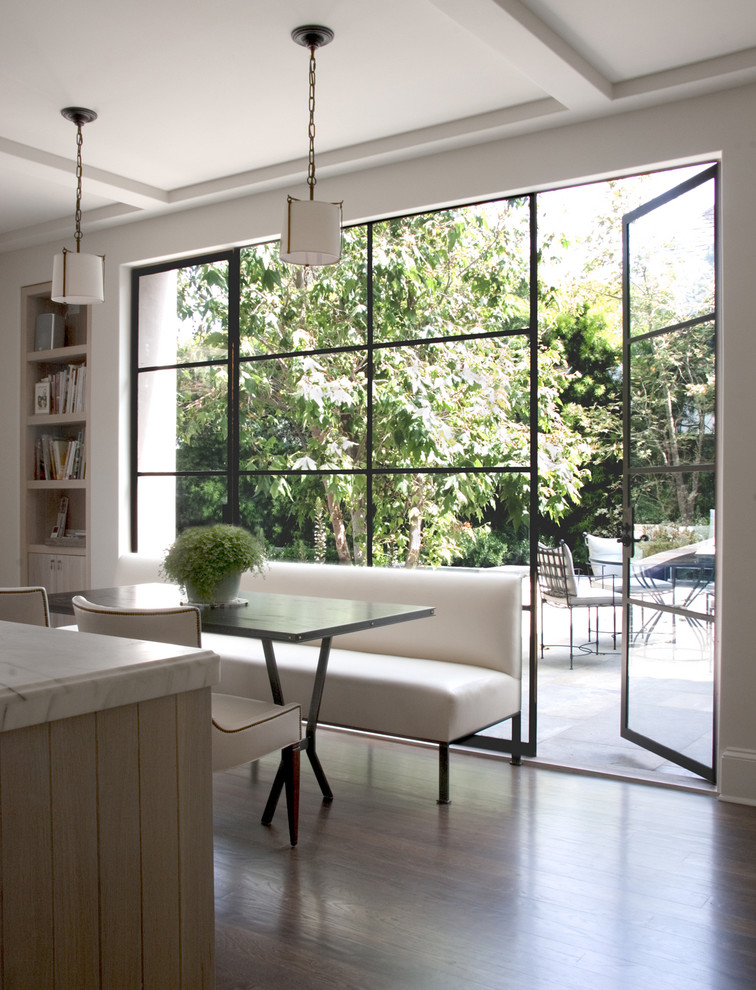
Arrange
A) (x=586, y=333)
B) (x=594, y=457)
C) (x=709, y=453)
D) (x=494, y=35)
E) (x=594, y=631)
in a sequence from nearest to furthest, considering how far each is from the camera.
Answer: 1. (x=494, y=35)
2. (x=709, y=453)
3. (x=594, y=631)
4. (x=594, y=457)
5. (x=586, y=333)

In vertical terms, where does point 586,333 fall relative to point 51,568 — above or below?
above

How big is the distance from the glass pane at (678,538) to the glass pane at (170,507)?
2509mm

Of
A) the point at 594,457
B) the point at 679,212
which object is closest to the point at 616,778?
the point at 679,212

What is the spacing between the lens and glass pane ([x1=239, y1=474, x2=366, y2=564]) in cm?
529

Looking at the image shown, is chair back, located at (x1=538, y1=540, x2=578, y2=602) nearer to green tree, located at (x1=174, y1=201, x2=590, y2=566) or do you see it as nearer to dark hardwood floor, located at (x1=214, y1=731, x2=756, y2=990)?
green tree, located at (x1=174, y1=201, x2=590, y2=566)

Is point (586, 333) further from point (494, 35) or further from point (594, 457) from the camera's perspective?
point (494, 35)

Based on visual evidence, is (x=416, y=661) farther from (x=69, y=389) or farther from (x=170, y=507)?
(x=69, y=389)

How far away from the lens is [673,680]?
370 cm

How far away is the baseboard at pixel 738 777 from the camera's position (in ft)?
11.1

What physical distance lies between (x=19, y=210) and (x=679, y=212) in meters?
3.79

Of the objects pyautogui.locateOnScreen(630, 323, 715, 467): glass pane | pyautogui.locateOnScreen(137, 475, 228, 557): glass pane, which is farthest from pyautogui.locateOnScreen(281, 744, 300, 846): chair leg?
pyautogui.locateOnScreen(137, 475, 228, 557): glass pane

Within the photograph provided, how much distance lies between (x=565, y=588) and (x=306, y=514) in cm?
202

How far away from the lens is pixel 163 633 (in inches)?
103

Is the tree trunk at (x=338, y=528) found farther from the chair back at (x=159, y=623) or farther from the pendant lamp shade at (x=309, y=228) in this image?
the chair back at (x=159, y=623)
